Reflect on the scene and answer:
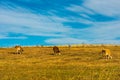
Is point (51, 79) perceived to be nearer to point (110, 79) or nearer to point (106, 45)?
point (110, 79)

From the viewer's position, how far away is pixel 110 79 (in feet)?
71.2

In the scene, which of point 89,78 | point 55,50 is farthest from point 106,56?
point 89,78

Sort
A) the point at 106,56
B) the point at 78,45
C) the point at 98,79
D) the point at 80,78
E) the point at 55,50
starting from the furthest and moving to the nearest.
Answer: the point at 78,45, the point at 55,50, the point at 106,56, the point at 80,78, the point at 98,79

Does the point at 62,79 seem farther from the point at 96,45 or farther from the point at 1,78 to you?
the point at 96,45

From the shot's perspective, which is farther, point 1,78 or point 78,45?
point 78,45

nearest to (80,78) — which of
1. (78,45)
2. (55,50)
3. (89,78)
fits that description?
(89,78)

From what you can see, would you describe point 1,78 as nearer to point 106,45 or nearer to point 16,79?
point 16,79

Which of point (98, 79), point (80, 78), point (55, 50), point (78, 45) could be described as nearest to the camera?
point (98, 79)

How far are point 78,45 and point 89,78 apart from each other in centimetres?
6032

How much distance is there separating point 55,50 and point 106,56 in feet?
42.7

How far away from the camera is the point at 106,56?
52.4 meters

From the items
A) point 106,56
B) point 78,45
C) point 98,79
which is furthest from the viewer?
point 78,45

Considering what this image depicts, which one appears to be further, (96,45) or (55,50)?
(96,45)

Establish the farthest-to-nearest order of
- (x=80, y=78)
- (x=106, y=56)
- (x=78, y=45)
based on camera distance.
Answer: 1. (x=78, y=45)
2. (x=106, y=56)
3. (x=80, y=78)
